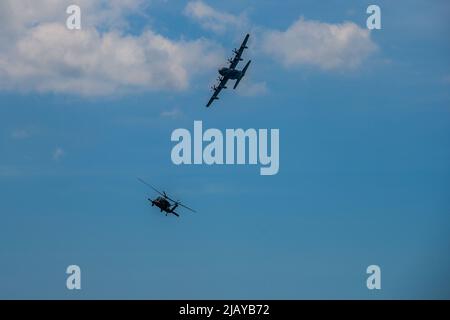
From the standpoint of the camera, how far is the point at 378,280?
182 m

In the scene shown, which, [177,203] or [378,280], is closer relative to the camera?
[378,280]
